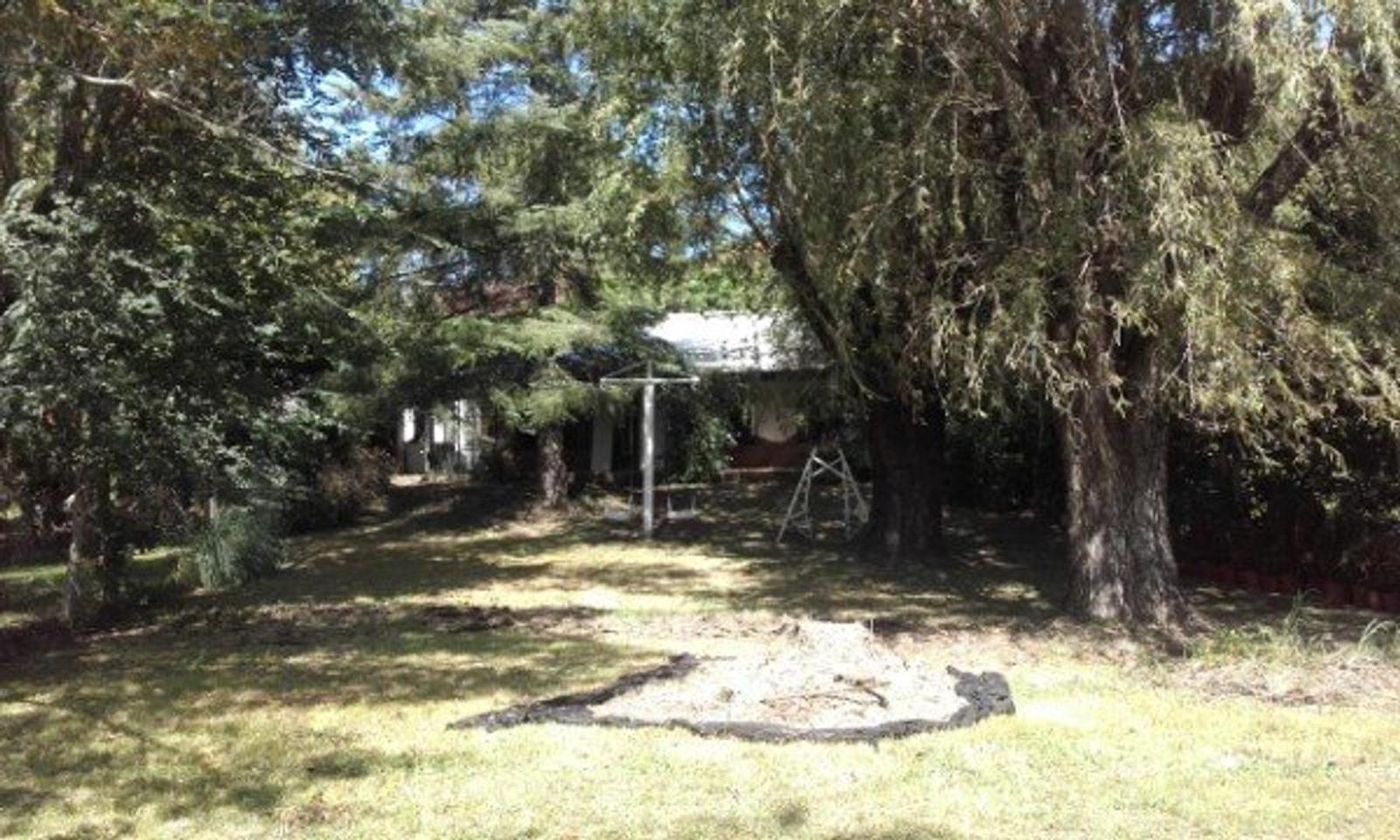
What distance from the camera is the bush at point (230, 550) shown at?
43.6 feet

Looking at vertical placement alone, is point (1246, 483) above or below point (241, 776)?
above

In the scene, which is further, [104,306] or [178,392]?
[178,392]

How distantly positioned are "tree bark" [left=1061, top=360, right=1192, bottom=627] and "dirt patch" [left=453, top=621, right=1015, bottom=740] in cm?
265

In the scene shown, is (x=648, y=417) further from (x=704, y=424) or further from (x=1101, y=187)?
(x=1101, y=187)

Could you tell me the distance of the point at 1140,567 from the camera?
1043 centimetres

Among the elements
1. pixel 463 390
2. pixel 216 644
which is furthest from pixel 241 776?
pixel 463 390

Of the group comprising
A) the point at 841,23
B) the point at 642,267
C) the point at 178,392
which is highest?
the point at 841,23

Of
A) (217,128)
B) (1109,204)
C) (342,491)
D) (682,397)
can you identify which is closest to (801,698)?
(1109,204)

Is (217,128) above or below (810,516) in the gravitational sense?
above

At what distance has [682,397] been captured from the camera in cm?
2169

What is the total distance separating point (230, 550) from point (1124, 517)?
9.19 meters

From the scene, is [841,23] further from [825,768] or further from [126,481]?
[126,481]

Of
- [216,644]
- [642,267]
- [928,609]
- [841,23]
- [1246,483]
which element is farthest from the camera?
[642,267]

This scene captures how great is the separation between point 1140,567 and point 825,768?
16.8ft
